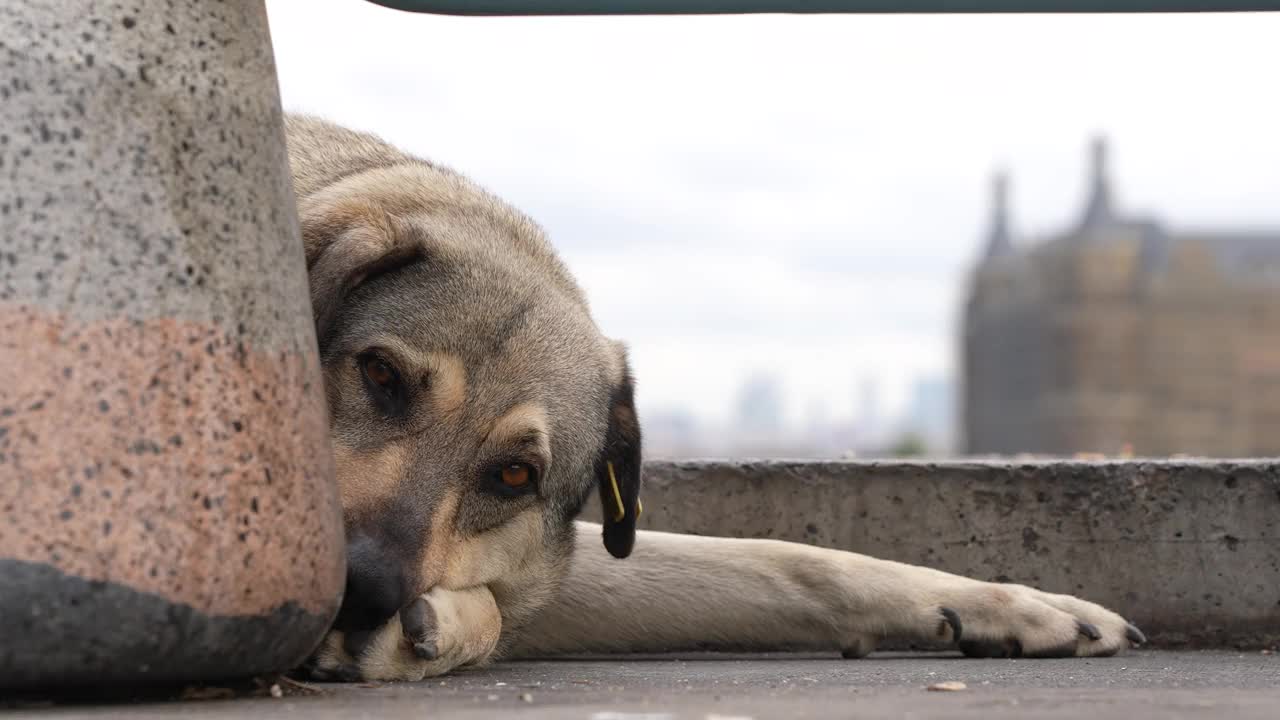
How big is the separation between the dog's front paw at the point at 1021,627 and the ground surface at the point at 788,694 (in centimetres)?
16

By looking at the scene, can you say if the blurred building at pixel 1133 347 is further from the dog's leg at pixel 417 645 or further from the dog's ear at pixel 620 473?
the dog's leg at pixel 417 645

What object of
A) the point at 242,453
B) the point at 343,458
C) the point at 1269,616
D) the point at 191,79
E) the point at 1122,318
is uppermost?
the point at 191,79

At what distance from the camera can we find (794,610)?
4984 mm

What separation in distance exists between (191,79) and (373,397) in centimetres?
125

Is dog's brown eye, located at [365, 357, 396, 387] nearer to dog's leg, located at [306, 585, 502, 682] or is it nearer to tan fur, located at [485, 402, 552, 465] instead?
tan fur, located at [485, 402, 552, 465]

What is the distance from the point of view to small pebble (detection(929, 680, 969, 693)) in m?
3.37

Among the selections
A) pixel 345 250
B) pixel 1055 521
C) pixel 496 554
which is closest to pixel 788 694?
pixel 496 554

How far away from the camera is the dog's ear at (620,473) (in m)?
4.95

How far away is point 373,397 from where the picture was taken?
4273 mm

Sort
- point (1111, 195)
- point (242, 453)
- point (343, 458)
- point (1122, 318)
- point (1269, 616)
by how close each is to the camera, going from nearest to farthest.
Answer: point (242, 453) → point (343, 458) → point (1269, 616) → point (1122, 318) → point (1111, 195)

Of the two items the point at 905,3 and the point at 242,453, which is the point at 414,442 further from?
the point at 905,3

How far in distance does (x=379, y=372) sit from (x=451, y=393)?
0.21 m

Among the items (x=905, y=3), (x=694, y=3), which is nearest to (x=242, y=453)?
(x=694, y=3)

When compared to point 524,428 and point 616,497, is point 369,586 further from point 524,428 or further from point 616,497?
point 616,497
